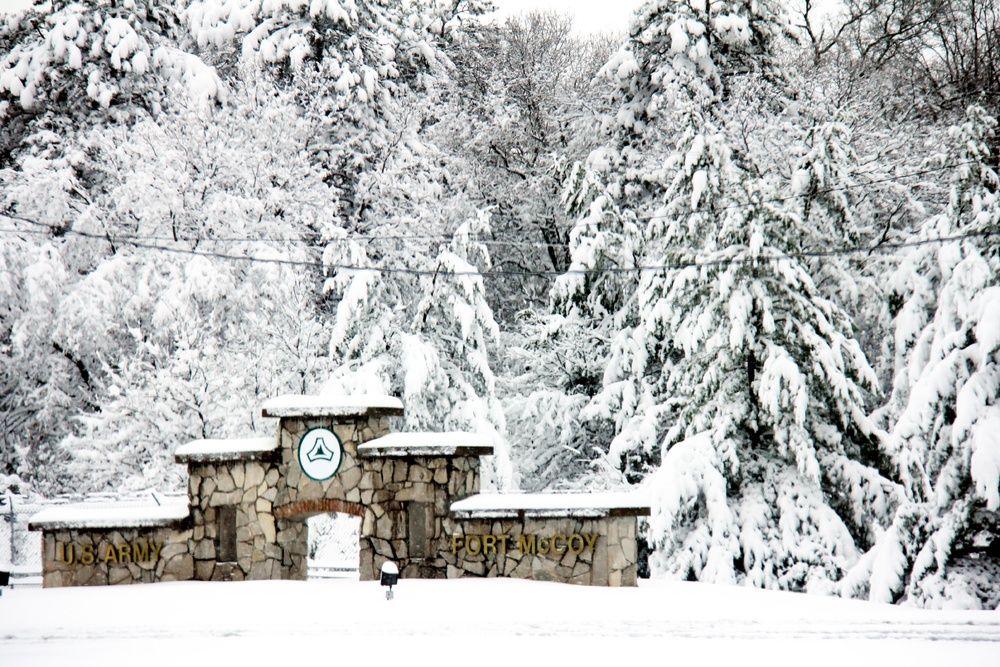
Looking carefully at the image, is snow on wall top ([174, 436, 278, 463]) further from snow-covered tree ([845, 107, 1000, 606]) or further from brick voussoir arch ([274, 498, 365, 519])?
snow-covered tree ([845, 107, 1000, 606])

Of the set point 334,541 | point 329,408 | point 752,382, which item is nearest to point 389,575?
point 329,408

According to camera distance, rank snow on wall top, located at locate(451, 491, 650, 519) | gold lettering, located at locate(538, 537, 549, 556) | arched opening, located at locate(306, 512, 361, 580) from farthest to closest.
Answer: arched opening, located at locate(306, 512, 361, 580)
gold lettering, located at locate(538, 537, 549, 556)
snow on wall top, located at locate(451, 491, 650, 519)

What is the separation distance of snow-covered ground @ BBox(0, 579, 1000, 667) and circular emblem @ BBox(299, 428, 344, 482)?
150 cm

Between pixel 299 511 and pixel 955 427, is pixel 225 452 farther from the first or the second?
pixel 955 427

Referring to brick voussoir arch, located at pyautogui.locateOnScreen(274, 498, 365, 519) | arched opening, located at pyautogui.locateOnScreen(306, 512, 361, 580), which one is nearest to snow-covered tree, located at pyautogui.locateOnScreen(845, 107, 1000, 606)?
brick voussoir arch, located at pyautogui.locateOnScreen(274, 498, 365, 519)

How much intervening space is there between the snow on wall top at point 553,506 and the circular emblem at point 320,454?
1.62 metres

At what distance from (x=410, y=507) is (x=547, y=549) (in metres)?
1.80

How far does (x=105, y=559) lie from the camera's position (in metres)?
13.1

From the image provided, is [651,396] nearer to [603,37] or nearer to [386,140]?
[386,140]

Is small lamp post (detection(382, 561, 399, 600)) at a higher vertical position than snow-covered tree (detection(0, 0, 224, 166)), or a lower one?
lower

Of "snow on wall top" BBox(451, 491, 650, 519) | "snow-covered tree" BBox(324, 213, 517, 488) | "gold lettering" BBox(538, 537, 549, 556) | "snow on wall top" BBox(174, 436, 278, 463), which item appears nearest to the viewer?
"snow on wall top" BBox(451, 491, 650, 519)

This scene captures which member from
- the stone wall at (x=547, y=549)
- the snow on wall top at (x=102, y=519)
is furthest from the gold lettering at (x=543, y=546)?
the snow on wall top at (x=102, y=519)

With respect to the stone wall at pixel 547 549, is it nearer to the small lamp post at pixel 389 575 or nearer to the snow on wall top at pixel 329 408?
the snow on wall top at pixel 329 408

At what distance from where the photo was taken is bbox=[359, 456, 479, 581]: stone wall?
12930 millimetres
